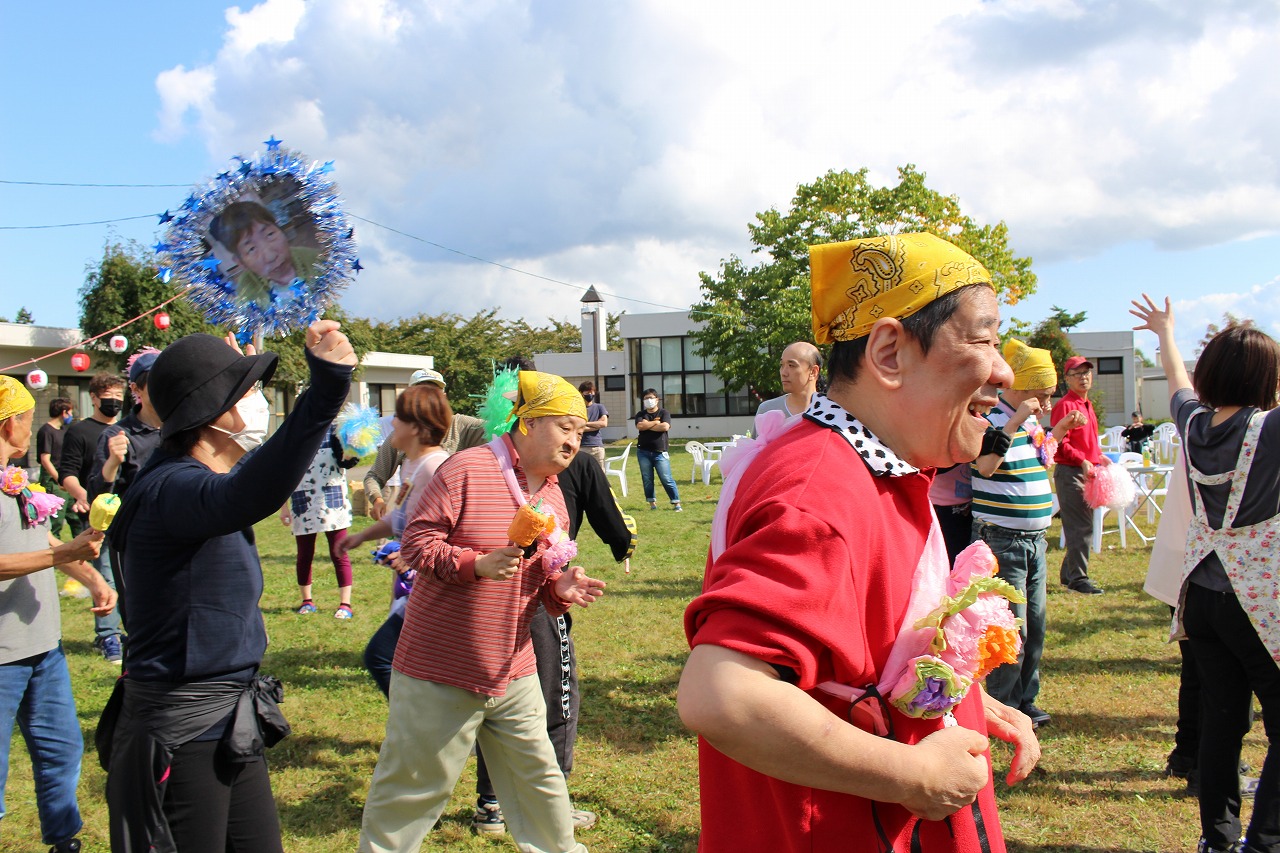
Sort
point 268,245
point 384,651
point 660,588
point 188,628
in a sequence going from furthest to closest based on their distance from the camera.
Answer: point 660,588 < point 384,651 < point 268,245 < point 188,628

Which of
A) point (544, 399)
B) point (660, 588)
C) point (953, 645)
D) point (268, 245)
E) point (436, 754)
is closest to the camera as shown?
point (953, 645)

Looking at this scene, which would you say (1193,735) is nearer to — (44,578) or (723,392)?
(44,578)

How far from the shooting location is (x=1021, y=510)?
4551mm

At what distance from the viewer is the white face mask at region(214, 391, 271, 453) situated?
263 centimetres

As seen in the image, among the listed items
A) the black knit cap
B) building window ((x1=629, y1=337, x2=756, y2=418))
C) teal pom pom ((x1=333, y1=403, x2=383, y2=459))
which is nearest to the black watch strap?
Answer: the black knit cap

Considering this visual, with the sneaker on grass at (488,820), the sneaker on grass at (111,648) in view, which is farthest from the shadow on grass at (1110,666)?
the sneaker on grass at (111,648)

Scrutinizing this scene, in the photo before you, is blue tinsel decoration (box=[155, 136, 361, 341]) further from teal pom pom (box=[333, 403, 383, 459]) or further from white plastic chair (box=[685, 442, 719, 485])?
white plastic chair (box=[685, 442, 719, 485])

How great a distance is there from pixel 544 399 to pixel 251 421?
115 cm

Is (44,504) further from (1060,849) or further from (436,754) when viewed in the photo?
(1060,849)

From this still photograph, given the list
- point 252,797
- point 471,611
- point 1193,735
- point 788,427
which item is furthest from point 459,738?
point 1193,735

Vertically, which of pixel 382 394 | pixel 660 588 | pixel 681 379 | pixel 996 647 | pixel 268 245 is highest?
pixel 681 379

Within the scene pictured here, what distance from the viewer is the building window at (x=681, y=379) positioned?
137 ft

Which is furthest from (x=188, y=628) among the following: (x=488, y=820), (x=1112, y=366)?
(x=1112, y=366)

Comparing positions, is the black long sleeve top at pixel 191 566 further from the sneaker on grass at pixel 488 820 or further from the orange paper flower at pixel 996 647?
the sneaker on grass at pixel 488 820
